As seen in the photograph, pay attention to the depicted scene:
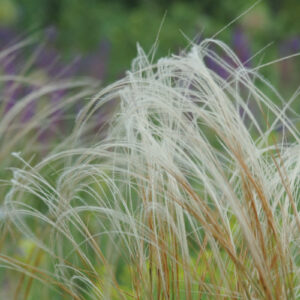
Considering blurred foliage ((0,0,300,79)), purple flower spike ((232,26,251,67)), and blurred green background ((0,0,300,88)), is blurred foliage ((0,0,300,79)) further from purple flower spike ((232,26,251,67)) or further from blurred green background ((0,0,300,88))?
purple flower spike ((232,26,251,67))

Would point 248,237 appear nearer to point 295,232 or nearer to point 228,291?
point 228,291

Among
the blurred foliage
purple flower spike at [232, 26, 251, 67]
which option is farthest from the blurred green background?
purple flower spike at [232, 26, 251, 67]

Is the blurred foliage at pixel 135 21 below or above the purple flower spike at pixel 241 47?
above

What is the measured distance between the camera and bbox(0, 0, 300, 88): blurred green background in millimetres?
6023

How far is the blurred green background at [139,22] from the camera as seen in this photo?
602 cm

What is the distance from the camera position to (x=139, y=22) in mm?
6160

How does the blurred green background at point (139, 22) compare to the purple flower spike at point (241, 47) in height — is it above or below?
above

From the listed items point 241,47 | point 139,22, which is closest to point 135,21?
point 139,22

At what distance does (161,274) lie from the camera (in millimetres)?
1391

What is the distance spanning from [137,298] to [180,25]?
5.26 meters

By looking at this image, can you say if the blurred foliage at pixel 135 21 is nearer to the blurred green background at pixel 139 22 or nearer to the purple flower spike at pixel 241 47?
the blurred green background at pixel 139 22

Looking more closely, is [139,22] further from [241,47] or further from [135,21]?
[241,47]

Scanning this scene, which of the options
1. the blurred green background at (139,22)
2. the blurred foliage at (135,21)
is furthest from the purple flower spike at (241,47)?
the blurred foliage at (135,21)

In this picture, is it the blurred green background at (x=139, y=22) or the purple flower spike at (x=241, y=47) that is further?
the blurred green background at (x=139, y=22)
